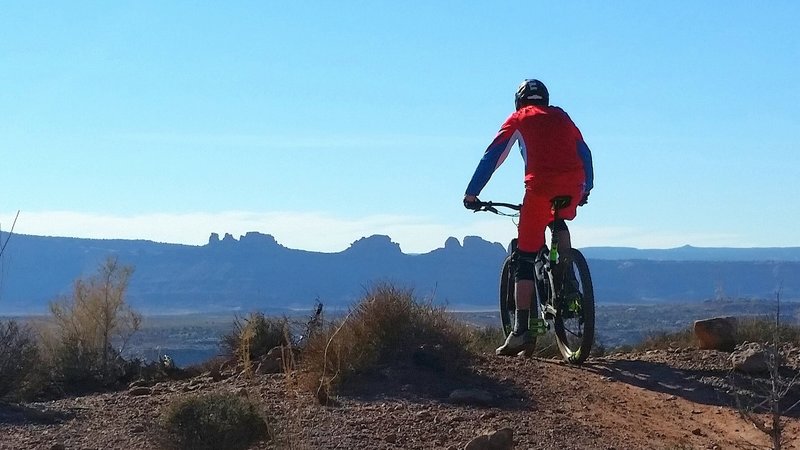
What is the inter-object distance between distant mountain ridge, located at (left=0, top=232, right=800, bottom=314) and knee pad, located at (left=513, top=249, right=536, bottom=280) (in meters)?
42.4

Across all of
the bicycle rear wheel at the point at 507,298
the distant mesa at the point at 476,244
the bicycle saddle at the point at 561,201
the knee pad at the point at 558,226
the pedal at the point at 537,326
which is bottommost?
the pedal at the point at 537,326

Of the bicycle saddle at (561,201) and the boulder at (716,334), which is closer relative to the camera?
the bicycle saddle at (561,201)

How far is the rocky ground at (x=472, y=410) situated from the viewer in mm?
6087

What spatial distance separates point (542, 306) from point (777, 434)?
151 inches

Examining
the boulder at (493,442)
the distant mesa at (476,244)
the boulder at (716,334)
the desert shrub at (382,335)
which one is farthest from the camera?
the distant mesa at (476,244)

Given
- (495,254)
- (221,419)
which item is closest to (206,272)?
(495,254)

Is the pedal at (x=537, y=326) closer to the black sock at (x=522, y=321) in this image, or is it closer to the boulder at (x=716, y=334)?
the black sock at (x=522, y=321)

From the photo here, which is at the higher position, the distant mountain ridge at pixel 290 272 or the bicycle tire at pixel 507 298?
the distant mountain ridge at pixel 290 272

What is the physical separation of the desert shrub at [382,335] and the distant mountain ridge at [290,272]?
42760 mm

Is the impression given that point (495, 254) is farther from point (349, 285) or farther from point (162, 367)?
point (162, 367)

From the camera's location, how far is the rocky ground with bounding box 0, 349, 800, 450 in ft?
20.0

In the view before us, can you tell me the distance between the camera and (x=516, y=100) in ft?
29.0

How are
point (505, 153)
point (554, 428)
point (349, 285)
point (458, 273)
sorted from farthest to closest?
point (349, 285), point (458, 273), point (505, 153), point (554, 428)

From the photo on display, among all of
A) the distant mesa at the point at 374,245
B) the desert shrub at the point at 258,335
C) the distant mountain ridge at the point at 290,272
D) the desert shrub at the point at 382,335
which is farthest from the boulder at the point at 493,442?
the distant mesa at the point at 374,245
